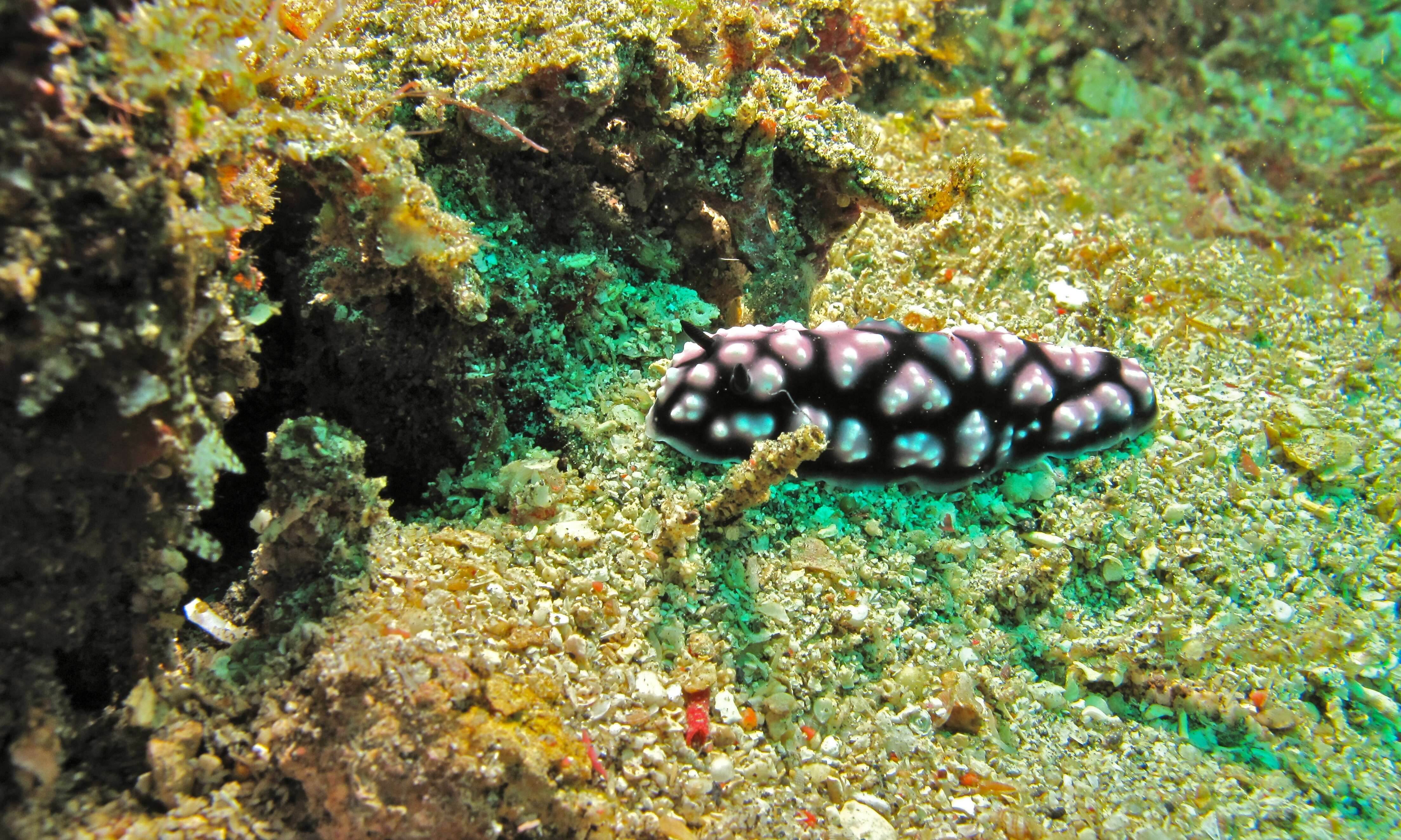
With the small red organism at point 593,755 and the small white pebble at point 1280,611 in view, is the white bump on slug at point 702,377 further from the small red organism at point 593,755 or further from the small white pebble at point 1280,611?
the small white pebble at point 1280,611

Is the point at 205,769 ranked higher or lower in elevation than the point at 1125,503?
lower

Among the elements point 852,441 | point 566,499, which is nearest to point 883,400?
point 852,441

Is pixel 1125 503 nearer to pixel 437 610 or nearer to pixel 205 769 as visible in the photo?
pixel 437 610

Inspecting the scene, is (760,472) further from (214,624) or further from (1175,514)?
(1175,514)

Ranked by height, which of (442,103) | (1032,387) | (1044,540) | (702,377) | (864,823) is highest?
(442,103)

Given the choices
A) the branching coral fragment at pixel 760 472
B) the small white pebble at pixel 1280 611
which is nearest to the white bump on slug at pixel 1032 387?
the branching coral fragment at pixel 760 472

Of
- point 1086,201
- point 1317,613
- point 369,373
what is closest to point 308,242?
point 369,373
